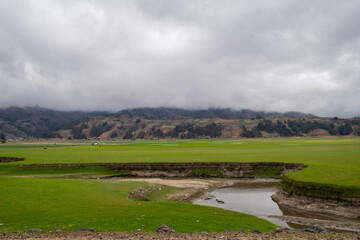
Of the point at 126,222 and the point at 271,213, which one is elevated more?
the point at 126,222

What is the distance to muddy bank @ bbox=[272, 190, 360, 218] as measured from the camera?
2677 cm

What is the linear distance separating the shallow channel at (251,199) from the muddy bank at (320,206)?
1667 millimetres

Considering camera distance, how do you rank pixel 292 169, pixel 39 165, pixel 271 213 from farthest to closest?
1. pixel 39 165
2. pixel 292 169
3. pixel 271 213

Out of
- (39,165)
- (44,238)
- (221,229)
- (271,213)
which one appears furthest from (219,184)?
(39,165)

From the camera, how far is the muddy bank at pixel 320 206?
26766 millimetres

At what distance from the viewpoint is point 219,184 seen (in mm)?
47750

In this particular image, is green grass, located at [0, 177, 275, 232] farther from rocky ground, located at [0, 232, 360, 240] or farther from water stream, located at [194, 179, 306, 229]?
water stream, located at [194, 179, 306, 229]

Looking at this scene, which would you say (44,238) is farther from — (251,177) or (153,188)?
(251,177)

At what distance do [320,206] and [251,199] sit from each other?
9495 mm

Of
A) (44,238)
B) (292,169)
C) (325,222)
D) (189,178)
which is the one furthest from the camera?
(189,178)

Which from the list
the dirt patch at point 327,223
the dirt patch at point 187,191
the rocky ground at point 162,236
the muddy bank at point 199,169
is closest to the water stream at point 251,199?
the dirt patch at point 327,223

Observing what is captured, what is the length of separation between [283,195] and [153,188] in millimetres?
19557

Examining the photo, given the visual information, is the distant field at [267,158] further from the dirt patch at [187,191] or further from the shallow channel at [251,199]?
the dirt patch at [187,191]

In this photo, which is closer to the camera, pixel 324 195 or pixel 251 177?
pixel 324 195
